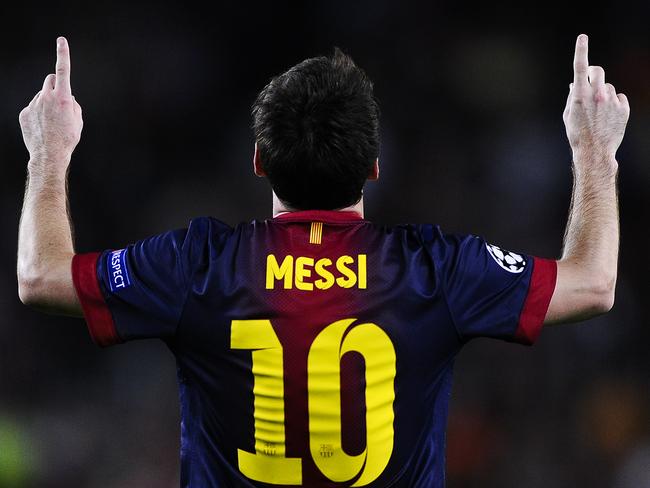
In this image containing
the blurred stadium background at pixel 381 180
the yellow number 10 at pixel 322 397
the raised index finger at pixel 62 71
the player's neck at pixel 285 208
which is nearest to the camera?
the yellow number 10 at pixel 322 397

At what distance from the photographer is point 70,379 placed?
18.2ft

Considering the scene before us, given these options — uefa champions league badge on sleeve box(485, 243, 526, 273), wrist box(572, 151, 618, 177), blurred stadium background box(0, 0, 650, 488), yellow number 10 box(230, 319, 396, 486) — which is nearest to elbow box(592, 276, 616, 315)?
uefa champions league badge on sleeve box(485, 243, 526, 273)

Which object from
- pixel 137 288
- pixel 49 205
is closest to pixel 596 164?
pixel 137 288

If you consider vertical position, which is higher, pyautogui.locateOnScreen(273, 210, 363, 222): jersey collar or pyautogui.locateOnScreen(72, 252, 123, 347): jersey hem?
pyautogui.locateOnScreen(273, 210, 363, 222): jersey collar

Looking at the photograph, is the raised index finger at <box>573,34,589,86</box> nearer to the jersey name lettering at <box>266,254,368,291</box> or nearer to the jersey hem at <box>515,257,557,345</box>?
the jersey hem at <box>515,257,557,345</box>

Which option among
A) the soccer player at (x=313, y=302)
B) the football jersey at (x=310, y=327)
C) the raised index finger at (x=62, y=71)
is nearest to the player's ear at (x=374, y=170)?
the soccer player at (x=313, y=302)

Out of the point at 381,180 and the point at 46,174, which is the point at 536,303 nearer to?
the point at 46,174

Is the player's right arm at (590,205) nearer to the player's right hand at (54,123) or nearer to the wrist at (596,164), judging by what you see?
the wrist at (596,164)

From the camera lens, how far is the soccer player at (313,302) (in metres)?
1.64

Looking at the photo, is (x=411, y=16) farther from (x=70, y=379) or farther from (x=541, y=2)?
(x=70, y=379)

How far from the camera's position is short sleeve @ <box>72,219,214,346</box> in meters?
1.64

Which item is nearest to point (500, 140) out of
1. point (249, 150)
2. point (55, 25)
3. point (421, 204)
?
Result: point (421, 204)

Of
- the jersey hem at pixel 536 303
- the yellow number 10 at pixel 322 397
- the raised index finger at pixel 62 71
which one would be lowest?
the yellow number 10 at pixel 322 397

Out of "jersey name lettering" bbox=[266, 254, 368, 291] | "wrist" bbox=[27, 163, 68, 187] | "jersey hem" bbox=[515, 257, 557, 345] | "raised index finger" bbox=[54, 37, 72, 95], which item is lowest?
"jersey hem" bbox=[515, 257, 557, 345]
